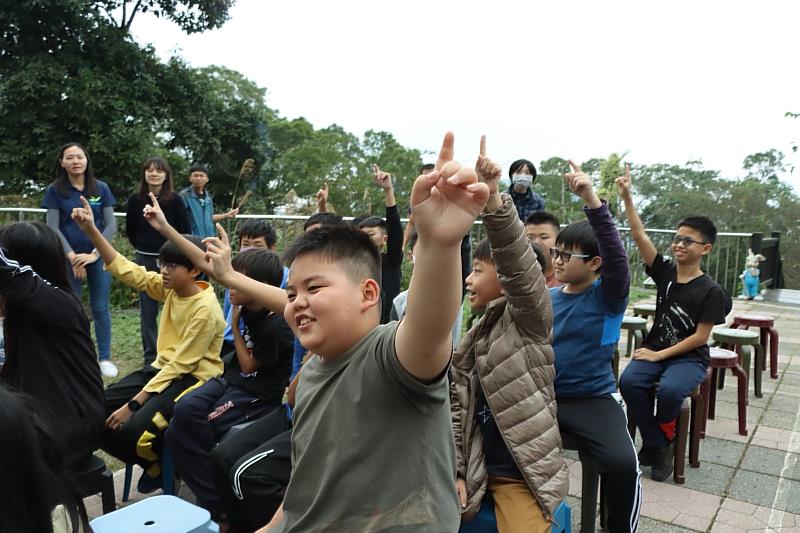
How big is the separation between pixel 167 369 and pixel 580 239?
220 centimetres

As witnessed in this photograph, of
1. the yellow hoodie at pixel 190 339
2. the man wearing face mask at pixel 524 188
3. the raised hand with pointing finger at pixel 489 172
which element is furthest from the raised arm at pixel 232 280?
the man wearing face mask at pixel 524 188

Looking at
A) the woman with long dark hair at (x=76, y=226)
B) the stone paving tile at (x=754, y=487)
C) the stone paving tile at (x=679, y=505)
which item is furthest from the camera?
the woman with long dark hair at (x=76, y=226)

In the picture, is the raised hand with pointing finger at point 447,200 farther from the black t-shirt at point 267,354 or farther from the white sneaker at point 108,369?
the white sneaker at point 108,369

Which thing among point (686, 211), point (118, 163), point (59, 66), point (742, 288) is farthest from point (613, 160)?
point (59, 66)

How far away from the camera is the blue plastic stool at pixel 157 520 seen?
1.91 m

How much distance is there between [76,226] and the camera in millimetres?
5359

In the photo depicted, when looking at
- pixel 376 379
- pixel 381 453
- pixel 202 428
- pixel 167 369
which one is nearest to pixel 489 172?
pixel 376 379

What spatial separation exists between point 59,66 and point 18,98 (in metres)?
1.00

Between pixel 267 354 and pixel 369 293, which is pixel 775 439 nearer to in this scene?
pixel 267 354

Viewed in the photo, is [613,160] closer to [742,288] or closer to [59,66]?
[742,288]

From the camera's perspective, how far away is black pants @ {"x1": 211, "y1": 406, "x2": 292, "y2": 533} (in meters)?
2.46

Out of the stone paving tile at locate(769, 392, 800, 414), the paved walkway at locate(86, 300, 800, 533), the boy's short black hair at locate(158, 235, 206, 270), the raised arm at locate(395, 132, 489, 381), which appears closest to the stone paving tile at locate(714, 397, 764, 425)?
the paved walkway at locate(86, 300, 800, 533)

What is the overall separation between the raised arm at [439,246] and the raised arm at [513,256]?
2.71 ft

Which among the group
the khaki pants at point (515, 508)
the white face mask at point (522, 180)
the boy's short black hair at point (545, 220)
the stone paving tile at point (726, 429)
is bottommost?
the stone paving tile at point (726, 429)
